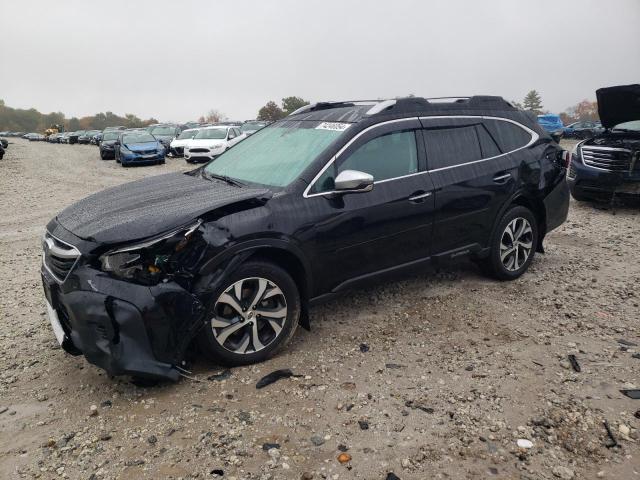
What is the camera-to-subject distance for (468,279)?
515 cm

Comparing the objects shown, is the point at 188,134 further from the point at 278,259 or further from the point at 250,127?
the point at 278,259

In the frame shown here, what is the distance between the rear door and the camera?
4316 mm

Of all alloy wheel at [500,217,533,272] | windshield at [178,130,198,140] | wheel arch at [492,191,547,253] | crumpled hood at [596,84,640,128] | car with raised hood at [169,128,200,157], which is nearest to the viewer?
wheel arch at [492,191,547,253]

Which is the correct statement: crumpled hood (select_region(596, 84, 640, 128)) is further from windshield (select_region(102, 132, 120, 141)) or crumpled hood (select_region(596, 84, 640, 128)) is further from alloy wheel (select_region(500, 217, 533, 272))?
windshield (select_region(102, 132, 120, 141))

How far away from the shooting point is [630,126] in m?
9.45

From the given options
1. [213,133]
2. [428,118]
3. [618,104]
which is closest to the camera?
[428,118]

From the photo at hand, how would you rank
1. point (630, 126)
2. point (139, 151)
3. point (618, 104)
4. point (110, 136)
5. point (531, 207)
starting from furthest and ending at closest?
point (110, 136), point (139, 151), point (630, 126), point (618, 104), point (531, 207)

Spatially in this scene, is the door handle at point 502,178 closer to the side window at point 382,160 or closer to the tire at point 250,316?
the side window at point 382,160

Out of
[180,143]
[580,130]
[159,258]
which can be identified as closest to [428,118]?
[159,258]

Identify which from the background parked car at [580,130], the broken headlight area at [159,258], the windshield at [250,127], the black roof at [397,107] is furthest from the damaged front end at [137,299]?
the background parked car at [580,130]

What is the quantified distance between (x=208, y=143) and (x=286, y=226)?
17367 mm

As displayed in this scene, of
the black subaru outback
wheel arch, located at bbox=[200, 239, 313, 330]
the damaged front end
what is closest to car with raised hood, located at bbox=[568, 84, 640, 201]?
the black subaru outback

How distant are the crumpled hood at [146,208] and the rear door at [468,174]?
165cm

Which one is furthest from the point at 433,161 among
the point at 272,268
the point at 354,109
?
the point at 272,268
